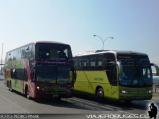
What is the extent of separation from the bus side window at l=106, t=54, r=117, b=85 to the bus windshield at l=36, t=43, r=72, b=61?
95.6 inches

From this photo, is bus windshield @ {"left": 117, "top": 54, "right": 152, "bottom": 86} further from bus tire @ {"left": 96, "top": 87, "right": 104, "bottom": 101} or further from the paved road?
bus tire @ {"left": 96, "top": 87, "right": 104, "bottom": 101}

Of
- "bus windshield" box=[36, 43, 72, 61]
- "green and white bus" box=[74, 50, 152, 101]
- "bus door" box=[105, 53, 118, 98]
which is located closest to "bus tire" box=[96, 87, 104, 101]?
"green and white bus" box=[74, 50, 152, 101]

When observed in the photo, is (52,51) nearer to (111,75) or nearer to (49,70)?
(49,70)

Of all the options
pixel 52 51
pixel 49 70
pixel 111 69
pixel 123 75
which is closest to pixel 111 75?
pixel 111 69

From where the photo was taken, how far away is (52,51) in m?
25.2

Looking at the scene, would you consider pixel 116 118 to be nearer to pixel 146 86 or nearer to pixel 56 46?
pixel 146 86

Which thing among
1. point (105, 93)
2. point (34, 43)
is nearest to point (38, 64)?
point (34, 43)

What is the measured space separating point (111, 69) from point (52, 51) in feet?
12.4

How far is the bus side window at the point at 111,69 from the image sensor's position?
2403cm

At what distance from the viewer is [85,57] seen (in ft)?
95.8

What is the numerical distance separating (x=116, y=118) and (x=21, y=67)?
45.4 feet

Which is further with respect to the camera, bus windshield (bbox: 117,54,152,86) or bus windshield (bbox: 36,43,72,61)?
bus windshield (bbox: 36,43,72,61)

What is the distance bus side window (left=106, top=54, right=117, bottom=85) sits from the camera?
24034mm

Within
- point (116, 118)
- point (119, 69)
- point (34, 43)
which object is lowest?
point (116, 118)
